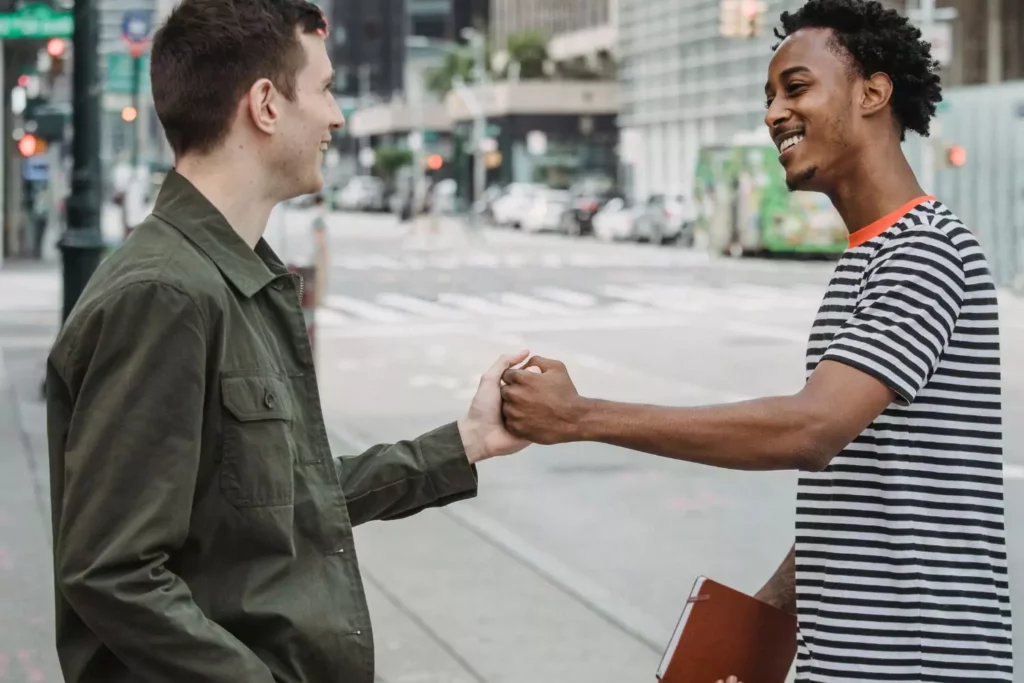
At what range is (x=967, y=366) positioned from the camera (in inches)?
109

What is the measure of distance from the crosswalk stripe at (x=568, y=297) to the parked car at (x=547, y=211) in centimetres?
2917

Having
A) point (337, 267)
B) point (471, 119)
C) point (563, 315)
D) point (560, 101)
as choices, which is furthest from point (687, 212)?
point (471, 119)

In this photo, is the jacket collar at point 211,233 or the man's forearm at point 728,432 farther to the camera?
the man's forearm at point 728,432

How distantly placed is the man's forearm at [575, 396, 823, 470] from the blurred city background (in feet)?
11.2

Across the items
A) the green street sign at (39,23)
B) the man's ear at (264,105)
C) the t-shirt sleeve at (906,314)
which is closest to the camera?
the man's ear at (264,105)

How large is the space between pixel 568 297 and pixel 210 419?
83.4ft

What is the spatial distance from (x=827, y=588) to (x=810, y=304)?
77.0 ft

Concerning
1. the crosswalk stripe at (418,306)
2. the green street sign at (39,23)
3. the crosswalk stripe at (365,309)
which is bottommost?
the crosswalk stripe at (418,306)

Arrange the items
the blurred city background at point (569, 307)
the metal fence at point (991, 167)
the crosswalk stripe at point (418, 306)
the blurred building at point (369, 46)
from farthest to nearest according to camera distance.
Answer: the blurred building at point (369, 46) < the metal fence at point (991, 167) < the crosswalk stripe at point (418, 306) < the blurred city background at point (569, 307)

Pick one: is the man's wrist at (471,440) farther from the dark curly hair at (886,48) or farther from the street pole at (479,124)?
the street pole at (479,124)

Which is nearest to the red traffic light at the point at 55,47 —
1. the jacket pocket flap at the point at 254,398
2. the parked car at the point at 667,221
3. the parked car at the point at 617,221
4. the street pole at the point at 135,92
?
the street pole at the point at 135,92

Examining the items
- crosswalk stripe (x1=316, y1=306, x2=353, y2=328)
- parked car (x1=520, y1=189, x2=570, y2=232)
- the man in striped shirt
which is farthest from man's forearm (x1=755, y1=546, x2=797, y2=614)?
parked car (x1=520, y1=189, x2=570, y2=232)

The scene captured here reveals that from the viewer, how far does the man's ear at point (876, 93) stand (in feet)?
9.67

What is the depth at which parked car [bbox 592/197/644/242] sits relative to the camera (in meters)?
51.2
